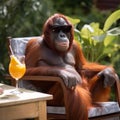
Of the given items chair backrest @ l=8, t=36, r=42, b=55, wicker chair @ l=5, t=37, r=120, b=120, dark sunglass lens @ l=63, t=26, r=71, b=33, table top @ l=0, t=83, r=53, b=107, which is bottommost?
wicker chair @ l=5, t=37, r=120, b=120

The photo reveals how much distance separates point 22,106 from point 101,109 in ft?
2.90

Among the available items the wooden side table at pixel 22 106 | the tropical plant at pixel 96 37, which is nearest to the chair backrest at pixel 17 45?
the tropical plant at pixel 96 37

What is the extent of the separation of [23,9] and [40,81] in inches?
64.7

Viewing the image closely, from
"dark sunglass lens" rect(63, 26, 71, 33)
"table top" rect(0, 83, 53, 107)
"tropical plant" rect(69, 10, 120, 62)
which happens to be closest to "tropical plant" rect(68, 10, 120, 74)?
"tropical plant" rect(69, 10, 120, 62)

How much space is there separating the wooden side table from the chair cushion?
1.76 feet

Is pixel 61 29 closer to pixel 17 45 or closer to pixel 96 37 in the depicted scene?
pixel 17 45

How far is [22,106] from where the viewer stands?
9.95 feet

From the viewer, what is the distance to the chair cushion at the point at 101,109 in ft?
11.9

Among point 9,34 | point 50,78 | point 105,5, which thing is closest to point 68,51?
point 50,78

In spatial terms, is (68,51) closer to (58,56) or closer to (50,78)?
(58,56)

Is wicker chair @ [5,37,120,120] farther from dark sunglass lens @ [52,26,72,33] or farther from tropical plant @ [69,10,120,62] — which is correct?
tropical plant @ [69,10,120,62]

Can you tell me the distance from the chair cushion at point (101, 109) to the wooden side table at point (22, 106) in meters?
0.54

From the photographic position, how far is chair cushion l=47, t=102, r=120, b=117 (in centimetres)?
364

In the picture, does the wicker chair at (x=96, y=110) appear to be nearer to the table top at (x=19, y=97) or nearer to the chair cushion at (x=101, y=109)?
the chair cushion at (x=101, y=109)
